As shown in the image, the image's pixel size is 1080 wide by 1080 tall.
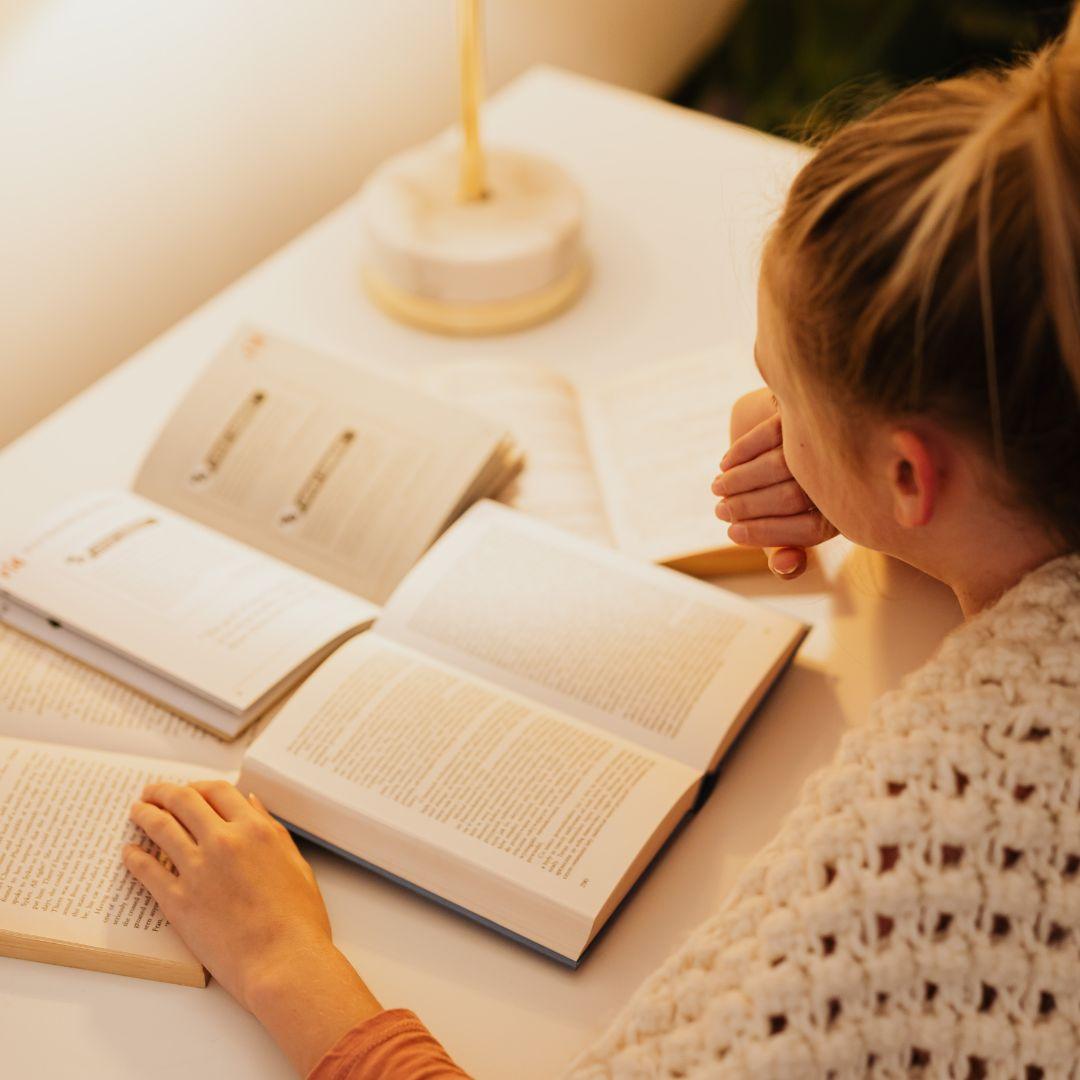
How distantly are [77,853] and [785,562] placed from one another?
0.50 meters

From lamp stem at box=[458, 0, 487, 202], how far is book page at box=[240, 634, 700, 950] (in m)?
0.59

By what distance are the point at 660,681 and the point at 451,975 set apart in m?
0.24

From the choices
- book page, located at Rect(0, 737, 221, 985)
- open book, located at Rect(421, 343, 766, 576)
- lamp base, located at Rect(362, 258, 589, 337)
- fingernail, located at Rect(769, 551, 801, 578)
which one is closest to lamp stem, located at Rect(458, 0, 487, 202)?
lamp base, located at Rect(362, 258, 589, 337)

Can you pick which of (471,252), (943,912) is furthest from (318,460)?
(943,912)

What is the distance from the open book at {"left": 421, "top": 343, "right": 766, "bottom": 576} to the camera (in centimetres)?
107

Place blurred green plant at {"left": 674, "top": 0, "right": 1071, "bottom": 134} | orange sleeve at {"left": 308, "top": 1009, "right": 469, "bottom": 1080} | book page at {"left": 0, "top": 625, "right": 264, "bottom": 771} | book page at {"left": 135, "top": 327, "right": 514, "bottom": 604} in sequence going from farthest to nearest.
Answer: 1. blurred green plant at {"left": 674, "top": 0, "right": 1071, "bottom": 134}
2. book page at {"left": 135, "top": 327, "right": 514, "bottom": 604}
3. book page at {"left": 0, "top": 625, "right": 264, "bottom": 771}
4. orange sleeve at {"left": 308, "top": 1009, "right": 469, "bottom": 1080}

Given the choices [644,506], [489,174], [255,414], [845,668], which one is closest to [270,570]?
[255,414]

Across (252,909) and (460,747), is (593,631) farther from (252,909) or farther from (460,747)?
(252,909)

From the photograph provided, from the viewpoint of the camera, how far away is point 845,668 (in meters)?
0.98

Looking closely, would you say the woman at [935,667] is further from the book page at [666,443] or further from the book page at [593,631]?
the book page at [666,443]

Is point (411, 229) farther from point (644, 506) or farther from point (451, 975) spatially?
point (451, 975)

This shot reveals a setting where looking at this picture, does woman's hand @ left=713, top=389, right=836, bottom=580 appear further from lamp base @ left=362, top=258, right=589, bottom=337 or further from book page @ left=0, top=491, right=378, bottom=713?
lamp base @ left=362, top=258, right=589, bottom=337

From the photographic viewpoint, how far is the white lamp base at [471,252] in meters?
1.30

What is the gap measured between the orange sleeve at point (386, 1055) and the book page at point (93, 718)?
0.79 ft
